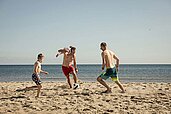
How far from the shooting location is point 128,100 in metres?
5.70

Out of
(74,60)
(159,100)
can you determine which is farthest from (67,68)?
(159,100)

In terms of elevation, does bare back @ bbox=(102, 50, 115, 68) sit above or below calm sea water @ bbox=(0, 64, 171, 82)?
above

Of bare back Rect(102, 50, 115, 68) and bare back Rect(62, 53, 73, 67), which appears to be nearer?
bare back Rect(102, 50, 115, 68)

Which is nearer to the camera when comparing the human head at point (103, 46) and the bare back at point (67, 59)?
the human head at point (103, 46)

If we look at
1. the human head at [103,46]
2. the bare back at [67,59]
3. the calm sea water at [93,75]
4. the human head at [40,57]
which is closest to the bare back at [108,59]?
the human head at [103,46]

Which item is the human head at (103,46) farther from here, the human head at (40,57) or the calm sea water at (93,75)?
the calm sea water at (93,75)

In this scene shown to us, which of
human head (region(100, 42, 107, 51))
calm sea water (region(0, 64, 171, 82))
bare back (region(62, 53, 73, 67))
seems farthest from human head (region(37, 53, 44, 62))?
calm sea water (region(0, 64, 171, 82))

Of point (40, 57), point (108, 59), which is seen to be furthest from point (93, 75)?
point (40, 57)

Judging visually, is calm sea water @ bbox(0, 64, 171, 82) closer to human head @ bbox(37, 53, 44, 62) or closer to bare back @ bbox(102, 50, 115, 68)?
bare back @ bbox(102, 50, 115, 68)

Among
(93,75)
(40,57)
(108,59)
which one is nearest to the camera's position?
(40,57)

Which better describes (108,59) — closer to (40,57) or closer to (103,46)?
(103,46)

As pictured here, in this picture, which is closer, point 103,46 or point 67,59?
point 103,46

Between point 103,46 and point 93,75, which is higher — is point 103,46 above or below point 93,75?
above

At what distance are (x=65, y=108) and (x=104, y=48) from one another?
2.76 m
